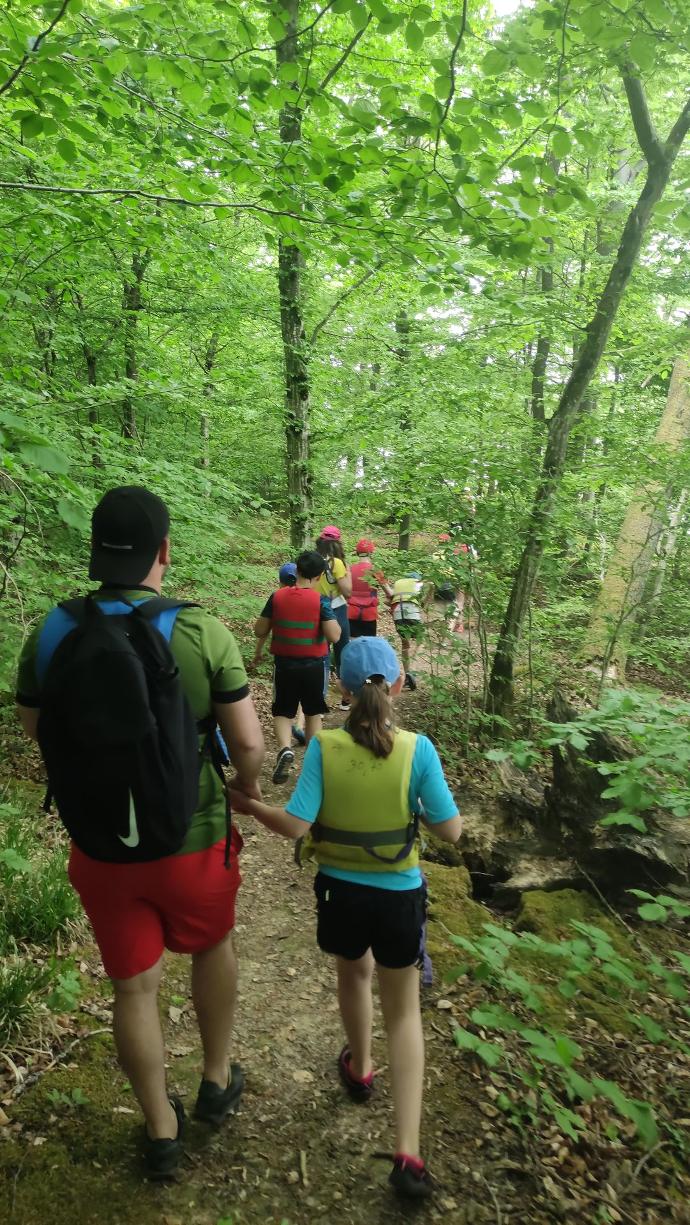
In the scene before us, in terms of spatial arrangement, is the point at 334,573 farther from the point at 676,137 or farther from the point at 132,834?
the point at 132,834

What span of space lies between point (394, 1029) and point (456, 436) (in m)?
6.57

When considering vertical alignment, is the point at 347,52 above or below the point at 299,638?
above

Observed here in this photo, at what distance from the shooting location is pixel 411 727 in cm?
749

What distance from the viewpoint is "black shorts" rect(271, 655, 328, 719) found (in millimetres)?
5582

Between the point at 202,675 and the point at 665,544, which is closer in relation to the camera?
the point at 202,675

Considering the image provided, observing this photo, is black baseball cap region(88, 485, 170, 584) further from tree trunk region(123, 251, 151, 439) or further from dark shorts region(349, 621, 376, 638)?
tree trunk region(123, 251, 151, 439)

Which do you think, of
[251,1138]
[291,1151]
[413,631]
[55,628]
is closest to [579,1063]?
[291,1151]

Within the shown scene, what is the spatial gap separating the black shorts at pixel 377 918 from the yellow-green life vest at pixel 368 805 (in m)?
0.09

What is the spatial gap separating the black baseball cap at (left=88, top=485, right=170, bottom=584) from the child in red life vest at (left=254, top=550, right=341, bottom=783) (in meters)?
3.32

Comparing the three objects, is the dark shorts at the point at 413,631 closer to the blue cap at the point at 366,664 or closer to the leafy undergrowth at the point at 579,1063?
the leafy undergrowth at the point at 579,1063

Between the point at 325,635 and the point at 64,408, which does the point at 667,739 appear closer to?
the point at 325,635

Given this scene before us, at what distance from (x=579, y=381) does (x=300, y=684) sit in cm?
458

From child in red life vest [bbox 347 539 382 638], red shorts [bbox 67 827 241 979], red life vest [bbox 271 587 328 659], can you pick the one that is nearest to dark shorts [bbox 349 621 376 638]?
child in red life vest [bbox 347 539 382 638]

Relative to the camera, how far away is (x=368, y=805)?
217 cm
